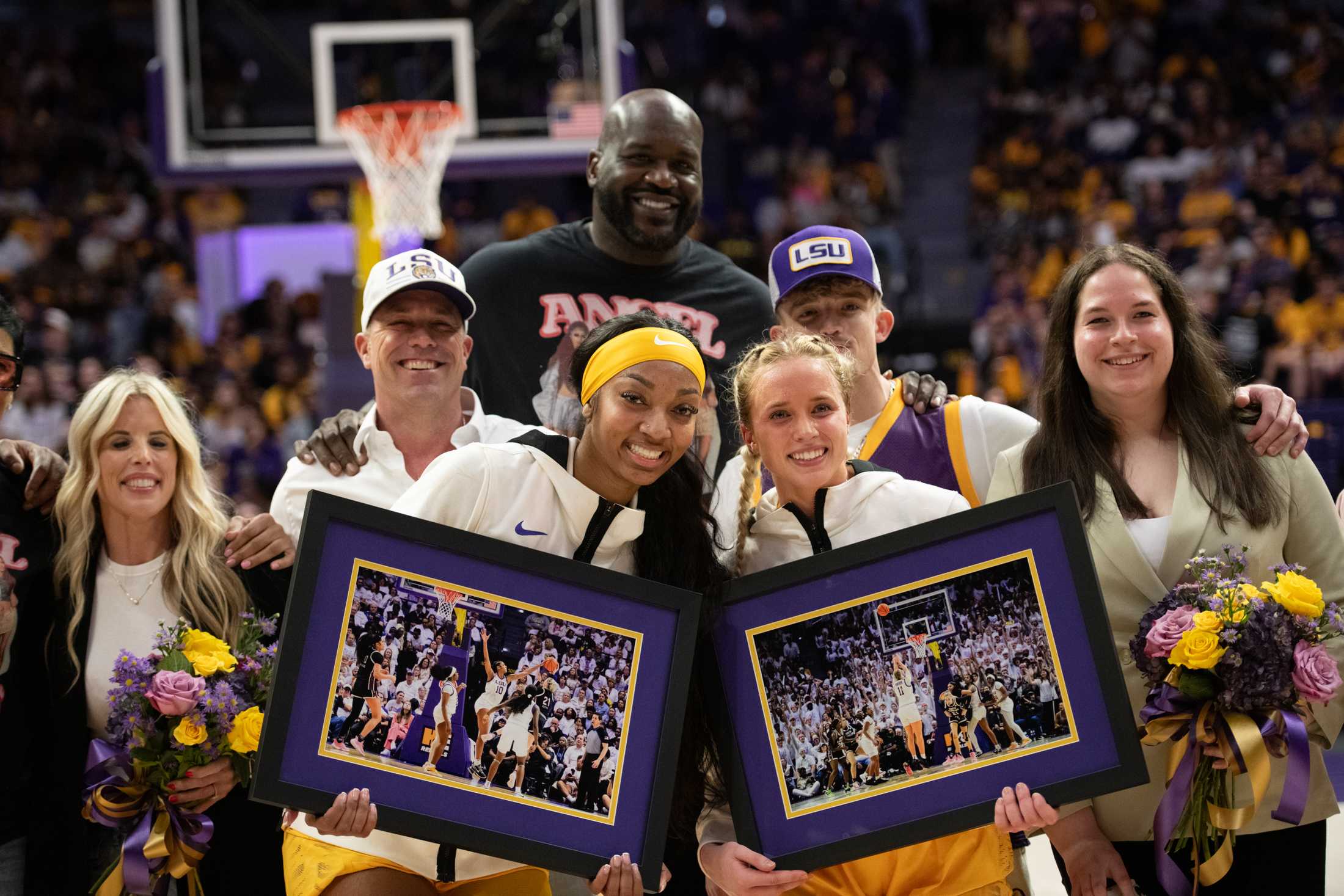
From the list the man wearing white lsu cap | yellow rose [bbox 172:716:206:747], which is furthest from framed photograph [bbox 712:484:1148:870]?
the man wearing white lsu cap

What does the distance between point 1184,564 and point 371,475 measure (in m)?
2.17

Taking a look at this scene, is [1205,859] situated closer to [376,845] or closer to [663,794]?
[663,794]

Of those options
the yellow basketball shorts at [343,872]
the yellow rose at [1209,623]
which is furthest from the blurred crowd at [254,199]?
the yellow rose at [1209,623]

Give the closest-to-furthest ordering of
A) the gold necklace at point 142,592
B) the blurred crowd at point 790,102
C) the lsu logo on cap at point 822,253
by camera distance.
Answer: the gold necklace at point 142,592 → the lsu logo on cap at point 822,253 → the blurred crowd at point 790,102

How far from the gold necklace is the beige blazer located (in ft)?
7.86

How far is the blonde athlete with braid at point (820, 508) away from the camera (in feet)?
9.85

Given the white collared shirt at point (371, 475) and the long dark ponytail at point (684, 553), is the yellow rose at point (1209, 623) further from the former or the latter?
the white collared shirt at point (371, 475)

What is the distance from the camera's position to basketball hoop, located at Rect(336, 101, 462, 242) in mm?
9484

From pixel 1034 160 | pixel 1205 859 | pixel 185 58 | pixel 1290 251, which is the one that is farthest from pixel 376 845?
pixel 1034 160

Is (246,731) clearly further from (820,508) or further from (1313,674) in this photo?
(1313,674)

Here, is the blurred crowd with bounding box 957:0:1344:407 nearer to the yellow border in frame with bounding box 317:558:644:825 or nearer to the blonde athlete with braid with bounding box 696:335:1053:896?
the blonde athlete with braid with bounding box 696:335:1053:896

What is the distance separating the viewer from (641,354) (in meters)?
3.15

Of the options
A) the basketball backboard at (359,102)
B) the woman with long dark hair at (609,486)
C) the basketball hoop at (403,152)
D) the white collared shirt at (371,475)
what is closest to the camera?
the woman with long dark hair at (609,486)

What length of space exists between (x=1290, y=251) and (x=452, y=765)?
42.4 ft
